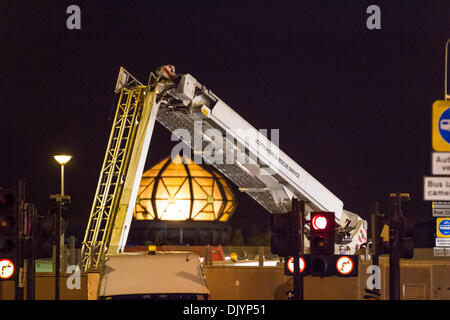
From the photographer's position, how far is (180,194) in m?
71.7

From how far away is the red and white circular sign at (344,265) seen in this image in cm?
1458

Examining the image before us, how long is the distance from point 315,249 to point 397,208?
184 centimetres

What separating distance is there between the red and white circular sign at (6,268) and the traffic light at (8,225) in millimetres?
88

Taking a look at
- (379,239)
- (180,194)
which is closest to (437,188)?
(379,239)

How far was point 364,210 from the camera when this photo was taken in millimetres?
82625

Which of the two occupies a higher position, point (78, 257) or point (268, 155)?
point (268, 155)

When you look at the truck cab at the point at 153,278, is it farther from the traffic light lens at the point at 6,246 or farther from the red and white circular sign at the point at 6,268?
the traffic light lens at the point at 6,246

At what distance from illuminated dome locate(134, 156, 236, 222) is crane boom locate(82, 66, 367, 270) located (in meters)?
38.8

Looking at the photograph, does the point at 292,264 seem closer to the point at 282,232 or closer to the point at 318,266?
the point at 318,266

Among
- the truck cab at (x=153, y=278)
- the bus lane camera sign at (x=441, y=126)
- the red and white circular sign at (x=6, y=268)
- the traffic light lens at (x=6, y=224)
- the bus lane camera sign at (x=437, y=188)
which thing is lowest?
the truck cab at (x=153, y=278)

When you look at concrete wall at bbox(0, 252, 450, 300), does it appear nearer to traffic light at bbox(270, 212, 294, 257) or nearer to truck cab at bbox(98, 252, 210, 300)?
truck cab at bbox(98, 252, 210, 300)

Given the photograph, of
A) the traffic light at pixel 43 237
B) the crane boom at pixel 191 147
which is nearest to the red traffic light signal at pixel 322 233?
the traffic light at pixel 43 237
